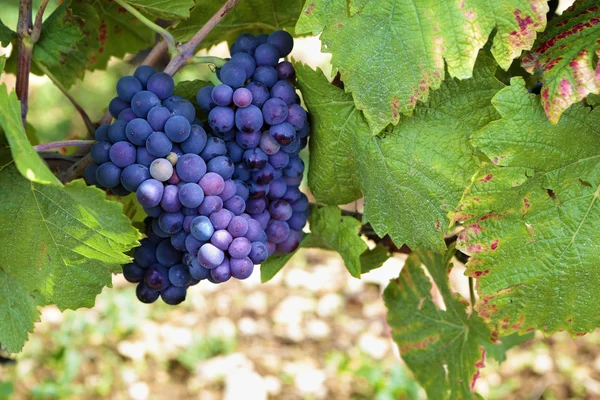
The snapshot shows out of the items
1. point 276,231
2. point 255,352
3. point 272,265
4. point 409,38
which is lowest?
point 255,352

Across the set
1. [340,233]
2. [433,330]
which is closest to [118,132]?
[340,233]

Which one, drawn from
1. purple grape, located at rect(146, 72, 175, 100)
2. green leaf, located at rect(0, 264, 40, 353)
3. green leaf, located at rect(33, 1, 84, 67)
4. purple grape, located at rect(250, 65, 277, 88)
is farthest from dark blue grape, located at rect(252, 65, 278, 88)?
green leaf, located at rect(0, 264, 40, 353)

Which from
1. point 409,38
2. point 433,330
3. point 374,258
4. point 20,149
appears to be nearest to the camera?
point 20,149

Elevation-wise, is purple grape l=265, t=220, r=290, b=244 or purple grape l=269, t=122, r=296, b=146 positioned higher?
purple grape l=269, t=122, r=296, b=146

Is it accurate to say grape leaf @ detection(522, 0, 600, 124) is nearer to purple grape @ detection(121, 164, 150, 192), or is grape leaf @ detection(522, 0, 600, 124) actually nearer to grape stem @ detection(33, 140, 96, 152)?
purple grape @ detection(121, 164, 150, 192)

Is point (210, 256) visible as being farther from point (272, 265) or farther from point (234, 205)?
point (272, 265)

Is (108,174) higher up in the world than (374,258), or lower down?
higher up

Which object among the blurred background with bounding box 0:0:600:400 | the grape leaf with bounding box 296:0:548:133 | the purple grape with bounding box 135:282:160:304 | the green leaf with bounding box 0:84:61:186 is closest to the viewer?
the green leaf with bounding box 0:84:61:186
